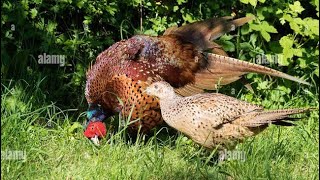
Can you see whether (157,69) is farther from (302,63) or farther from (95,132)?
(302,63)

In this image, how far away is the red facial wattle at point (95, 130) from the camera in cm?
464

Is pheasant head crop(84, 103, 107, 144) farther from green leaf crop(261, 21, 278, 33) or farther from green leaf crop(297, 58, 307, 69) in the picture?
green leaf crop(297, 58, 307, 69)

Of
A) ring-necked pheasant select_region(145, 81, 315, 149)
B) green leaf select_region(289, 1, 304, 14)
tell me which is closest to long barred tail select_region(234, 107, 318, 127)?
ring-necked pheasant select_region(145, 81, 315, 149)

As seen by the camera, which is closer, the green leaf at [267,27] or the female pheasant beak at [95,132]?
the female pheasant beak at [95,132]

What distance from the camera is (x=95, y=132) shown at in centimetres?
464

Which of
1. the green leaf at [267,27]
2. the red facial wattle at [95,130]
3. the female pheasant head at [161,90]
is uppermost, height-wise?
the green leaf at [267,27]

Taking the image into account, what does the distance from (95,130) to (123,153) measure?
351mm

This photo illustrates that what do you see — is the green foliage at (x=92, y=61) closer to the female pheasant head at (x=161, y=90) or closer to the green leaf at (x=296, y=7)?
the green leaf at (x=296, y=7)

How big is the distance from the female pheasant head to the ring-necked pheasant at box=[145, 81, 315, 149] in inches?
5.5

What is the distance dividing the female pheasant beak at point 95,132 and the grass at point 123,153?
5cm

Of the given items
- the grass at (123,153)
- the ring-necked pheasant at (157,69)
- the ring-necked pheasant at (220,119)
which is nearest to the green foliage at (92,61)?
the grass at (123,153)

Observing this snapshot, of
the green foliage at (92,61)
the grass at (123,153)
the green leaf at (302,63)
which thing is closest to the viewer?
the grass at (123,153)

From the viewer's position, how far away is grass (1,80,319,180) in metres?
4.12

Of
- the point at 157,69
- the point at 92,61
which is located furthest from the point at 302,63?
the point at 92,61
